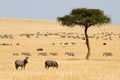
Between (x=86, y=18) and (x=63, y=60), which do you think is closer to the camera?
(x=63, y=60)

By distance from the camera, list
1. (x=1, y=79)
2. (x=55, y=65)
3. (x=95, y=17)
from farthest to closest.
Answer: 1. (x=95, y=17)
2. (x=55, y=65)
3. (x=1, y=79)

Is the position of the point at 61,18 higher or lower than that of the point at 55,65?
higher

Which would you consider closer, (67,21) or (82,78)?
(82,78)

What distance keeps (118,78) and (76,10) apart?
102 ft

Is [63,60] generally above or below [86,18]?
below

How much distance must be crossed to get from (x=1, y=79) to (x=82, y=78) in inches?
144

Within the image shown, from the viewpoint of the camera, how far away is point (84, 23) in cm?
4862

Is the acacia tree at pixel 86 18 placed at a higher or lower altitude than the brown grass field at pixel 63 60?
higher

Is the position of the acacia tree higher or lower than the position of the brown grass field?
higher

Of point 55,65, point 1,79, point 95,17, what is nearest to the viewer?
point 1,79

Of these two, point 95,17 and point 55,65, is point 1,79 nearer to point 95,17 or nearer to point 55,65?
point 55,65

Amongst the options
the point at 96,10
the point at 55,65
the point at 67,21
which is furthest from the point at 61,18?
the point at 55,65

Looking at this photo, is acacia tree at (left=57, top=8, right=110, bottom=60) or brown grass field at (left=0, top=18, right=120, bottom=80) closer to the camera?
brown grass field at (left=0, top=18, right=120, bottom=80)

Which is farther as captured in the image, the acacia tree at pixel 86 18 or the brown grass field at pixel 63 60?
the acacia tree at pixel 86 18
